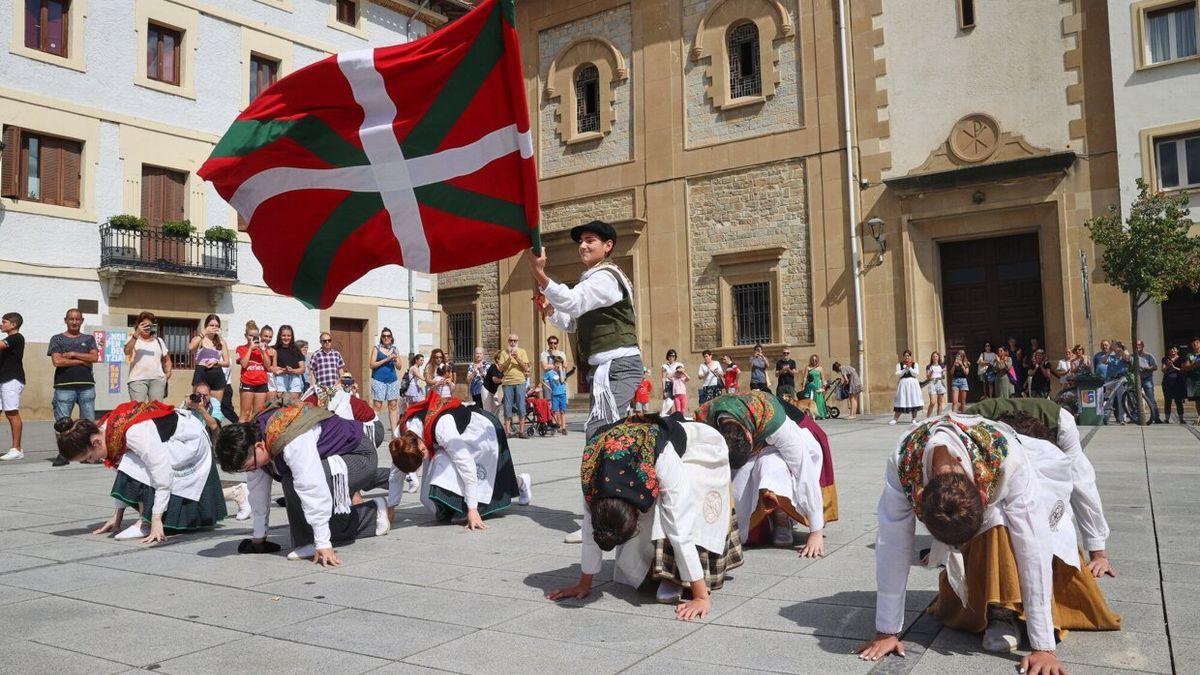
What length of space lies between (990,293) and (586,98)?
1204 cm

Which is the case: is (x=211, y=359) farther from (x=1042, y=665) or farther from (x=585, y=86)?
(x=585, y=86)

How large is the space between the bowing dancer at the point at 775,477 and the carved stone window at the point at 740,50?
59.3 feet

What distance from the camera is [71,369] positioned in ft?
36.1

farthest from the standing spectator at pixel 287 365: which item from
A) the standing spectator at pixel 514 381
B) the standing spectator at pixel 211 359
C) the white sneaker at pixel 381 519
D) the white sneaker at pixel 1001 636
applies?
the white sneaker at pixel 1001 636

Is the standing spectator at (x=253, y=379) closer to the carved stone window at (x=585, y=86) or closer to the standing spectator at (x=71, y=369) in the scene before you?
the standing spectator at (x=71, y=369)

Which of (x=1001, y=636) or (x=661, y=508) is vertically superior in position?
(x=661, y=508)

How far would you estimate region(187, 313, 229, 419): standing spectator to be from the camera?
1155 cm

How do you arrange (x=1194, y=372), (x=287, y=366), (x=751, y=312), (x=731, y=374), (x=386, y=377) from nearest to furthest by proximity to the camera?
(x=287, y=366)
(x=386, y=377)
(x=1194, y=372)
(x=731, y=374)
(x=751, y=312)

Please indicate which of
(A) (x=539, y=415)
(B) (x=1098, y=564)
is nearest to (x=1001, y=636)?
(B) (x=1098, y=564)

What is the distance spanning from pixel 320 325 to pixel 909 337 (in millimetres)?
13845

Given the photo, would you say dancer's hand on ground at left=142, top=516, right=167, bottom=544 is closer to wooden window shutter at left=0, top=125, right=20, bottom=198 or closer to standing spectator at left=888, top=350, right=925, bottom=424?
standing spectator at left=888, top=350, right=925, bottom=424

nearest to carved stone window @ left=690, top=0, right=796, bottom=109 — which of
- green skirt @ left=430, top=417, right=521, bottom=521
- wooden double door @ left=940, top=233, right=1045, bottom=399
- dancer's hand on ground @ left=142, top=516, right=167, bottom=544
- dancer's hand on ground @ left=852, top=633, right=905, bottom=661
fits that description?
wooden double door @ left=940, top=233, right=1045, bottom=399

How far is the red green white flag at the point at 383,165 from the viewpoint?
5352 mm

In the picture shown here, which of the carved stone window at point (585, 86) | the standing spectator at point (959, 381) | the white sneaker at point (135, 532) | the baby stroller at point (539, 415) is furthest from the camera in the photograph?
the carved stone window at point (585, 86)
